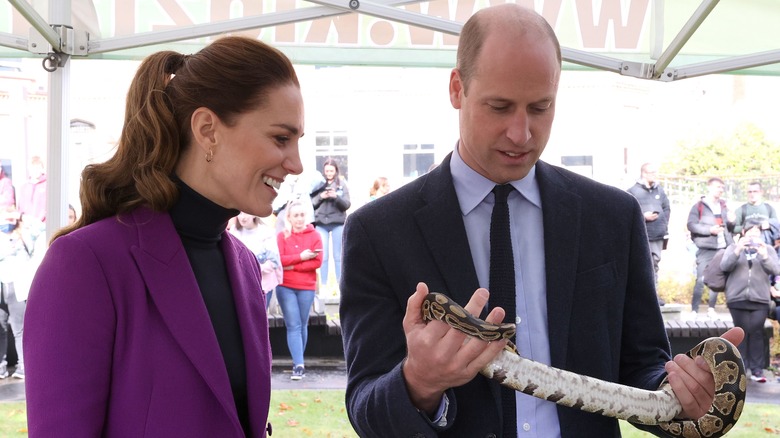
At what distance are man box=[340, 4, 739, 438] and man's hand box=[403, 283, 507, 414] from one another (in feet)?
0.75

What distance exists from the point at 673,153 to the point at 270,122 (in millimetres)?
16652

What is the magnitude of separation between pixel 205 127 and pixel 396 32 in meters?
2.56

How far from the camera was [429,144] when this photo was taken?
54.6 feet

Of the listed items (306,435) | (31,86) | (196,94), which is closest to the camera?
(196,94)

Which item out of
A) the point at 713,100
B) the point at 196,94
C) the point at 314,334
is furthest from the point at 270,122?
the point at 713,100

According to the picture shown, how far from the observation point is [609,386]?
2.24 metres

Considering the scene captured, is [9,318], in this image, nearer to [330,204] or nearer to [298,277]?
[298,277]

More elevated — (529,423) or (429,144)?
(429,144)

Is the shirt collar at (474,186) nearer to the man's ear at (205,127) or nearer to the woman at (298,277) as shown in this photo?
the man's ear at (205,127)

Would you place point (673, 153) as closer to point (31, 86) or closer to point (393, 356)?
point (31, 86)

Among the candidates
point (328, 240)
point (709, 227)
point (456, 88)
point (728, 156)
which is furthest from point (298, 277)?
point (728, 156)

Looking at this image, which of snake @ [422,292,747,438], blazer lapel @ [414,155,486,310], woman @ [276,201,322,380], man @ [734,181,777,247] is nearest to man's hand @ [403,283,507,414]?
snake @ [422,292,747,438]

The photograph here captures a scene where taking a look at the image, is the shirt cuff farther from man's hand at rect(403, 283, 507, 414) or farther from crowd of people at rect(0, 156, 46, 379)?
crowd of people at rect(0, 156, 46, 379)

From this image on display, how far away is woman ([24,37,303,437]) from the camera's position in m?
2.11
